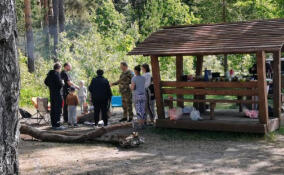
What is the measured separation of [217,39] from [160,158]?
395cm

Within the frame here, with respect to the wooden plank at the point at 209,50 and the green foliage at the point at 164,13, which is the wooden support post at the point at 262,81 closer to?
the wooden plank at the point at 209,50

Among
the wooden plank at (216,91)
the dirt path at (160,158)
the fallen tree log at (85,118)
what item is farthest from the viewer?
the fallen tree log at (85,118)

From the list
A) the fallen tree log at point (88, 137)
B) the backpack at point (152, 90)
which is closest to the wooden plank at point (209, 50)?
the backpack at point (152, 90)

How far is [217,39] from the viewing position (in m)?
10.9

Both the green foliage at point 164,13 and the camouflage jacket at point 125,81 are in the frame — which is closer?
the camouflage jacket at point 125,81

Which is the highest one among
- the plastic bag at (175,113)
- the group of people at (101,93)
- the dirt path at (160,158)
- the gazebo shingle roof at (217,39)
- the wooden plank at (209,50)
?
the gazebo shingle roof at (217,39)

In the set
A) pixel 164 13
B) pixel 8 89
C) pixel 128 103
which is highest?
pixel 164 13

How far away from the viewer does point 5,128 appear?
4250mm

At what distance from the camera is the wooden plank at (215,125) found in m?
10.4

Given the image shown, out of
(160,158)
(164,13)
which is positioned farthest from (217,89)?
(164,13)

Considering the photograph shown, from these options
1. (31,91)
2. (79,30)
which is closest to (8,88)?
(31,91)

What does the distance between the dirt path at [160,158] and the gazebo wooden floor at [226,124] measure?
40cm

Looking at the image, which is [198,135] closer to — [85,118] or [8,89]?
[85,118]

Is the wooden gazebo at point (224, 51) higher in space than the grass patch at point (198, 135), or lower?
higher
